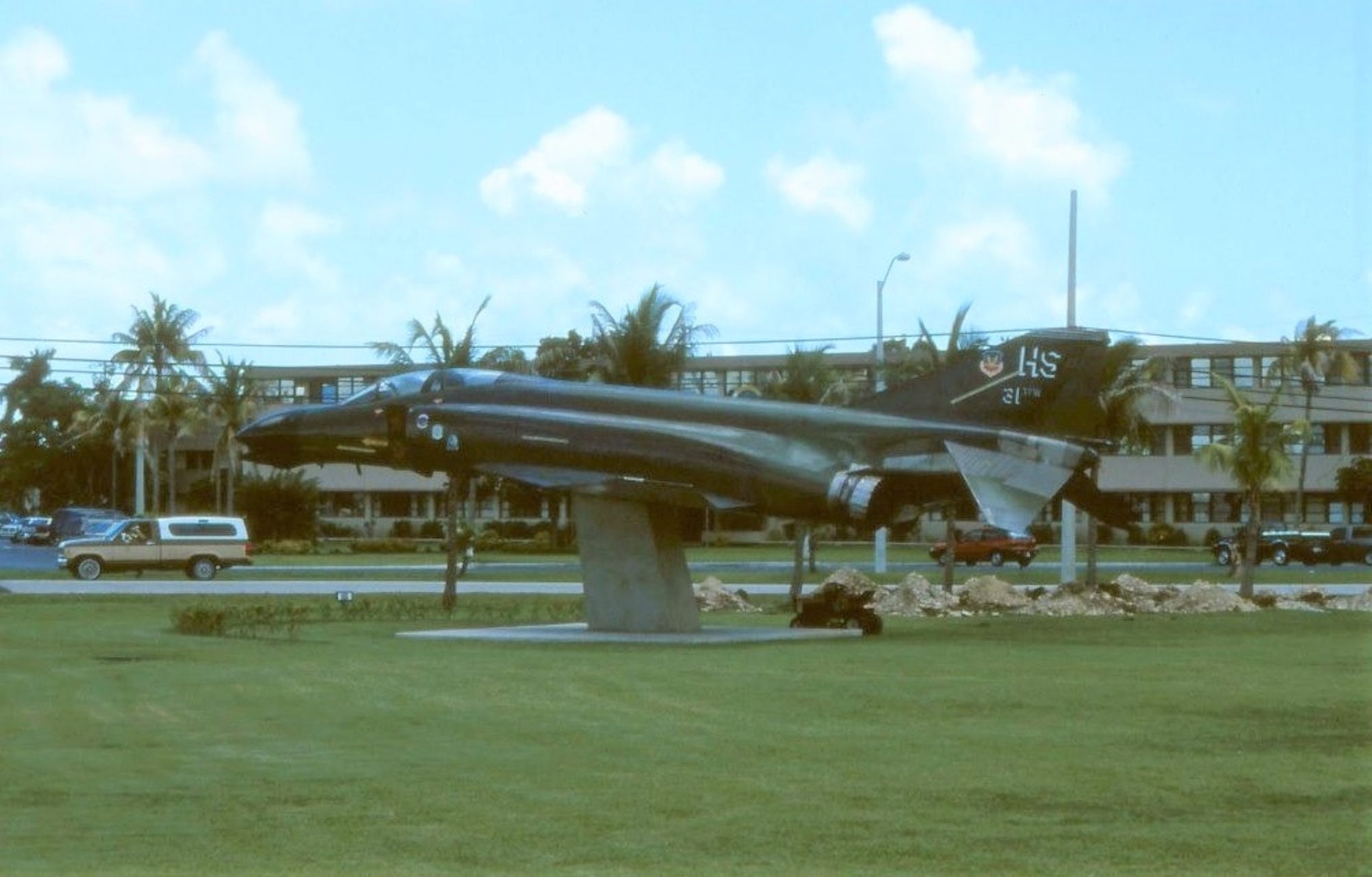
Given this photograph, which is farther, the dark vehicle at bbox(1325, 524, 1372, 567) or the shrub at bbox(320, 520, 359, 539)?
the shrub at bbox(320, 520, 359, 539)

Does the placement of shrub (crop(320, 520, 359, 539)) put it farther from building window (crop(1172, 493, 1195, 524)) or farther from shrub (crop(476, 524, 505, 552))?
building window (crop(1172, 493, 1195, 524))

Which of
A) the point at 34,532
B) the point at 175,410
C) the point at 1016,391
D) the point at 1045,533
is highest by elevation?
the point at 175,410

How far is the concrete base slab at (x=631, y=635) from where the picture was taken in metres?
33.5

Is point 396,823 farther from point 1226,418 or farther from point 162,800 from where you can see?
point 1226,418

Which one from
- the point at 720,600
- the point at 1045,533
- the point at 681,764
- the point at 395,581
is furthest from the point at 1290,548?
the point at 681,764

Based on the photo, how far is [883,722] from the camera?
19422mm

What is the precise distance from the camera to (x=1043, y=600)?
4669 centimetres

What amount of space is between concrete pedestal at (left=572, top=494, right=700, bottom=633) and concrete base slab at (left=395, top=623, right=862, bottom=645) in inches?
9.5

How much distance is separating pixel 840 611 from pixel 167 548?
112 feet

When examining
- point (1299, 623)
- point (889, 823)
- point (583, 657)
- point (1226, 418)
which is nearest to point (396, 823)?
point (889, 823)

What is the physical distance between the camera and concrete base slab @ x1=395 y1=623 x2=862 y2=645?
110ft

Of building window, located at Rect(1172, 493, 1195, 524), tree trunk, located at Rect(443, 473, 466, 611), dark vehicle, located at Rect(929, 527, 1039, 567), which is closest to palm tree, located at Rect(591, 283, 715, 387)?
tree trunk, located at Rect(443, 473, 466, 611)

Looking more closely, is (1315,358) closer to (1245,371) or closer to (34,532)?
(1245,371)

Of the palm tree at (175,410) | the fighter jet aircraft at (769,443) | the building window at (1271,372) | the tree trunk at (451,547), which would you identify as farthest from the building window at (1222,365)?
the fighter jet aircraft at (769,443)
